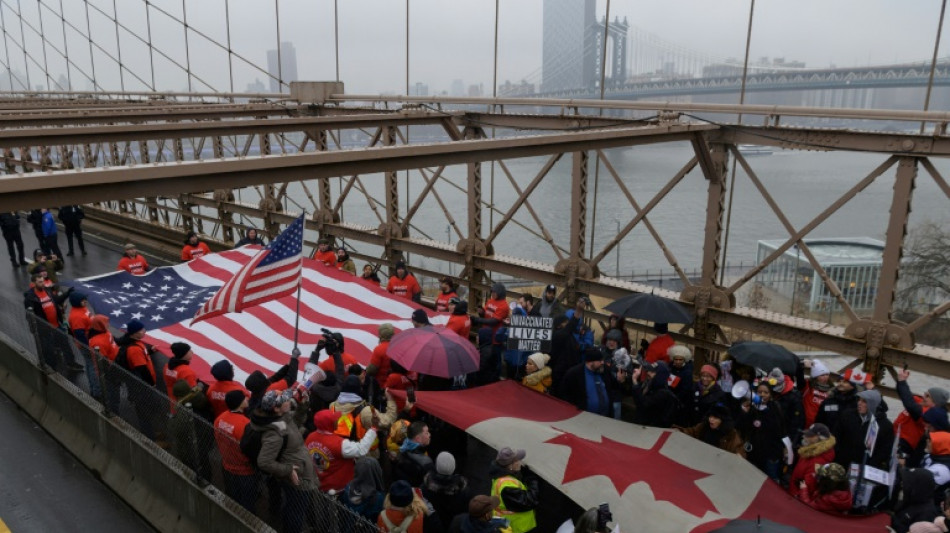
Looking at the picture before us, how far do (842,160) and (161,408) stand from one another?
159 ft

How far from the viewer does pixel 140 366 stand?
7.51 meters

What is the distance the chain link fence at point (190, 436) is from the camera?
18.0 feet

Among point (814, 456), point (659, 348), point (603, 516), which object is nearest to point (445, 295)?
point (659, 348)

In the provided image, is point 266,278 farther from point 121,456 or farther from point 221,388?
point 121,456

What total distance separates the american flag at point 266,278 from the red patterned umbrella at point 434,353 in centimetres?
131

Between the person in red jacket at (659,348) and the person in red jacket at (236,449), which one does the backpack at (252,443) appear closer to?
the person in red jacket at (236,449)

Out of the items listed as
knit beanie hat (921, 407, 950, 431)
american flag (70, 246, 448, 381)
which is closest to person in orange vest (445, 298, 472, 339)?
american flag (70, 246, 448, 381)

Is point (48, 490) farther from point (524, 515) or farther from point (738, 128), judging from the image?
point (738, 128)

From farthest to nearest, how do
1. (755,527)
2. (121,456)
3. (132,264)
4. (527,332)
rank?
(132,264)
(527,332)
(121,456)
(755,527)

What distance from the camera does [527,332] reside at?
778 centimetres

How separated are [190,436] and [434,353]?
91.0 inches

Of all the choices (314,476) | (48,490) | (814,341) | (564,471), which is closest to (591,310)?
(814,341)

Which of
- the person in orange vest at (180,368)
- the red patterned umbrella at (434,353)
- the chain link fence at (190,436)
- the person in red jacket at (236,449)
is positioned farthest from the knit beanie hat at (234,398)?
the red patterned umbrella at (434,353)

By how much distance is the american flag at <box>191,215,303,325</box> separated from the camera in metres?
7.22
